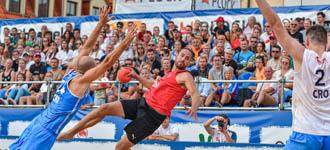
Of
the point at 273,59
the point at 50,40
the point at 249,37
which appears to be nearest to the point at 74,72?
the point at 273,59

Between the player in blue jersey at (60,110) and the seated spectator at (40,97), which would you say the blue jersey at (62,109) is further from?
the seated spectator at (40,97)

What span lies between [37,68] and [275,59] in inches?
259

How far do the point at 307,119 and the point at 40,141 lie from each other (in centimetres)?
359

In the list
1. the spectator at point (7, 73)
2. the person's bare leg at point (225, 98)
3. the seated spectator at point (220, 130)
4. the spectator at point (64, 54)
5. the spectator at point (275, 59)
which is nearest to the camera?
the seated spectator at point (220, 130)

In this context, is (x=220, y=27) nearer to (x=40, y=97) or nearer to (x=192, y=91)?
(x=40, y=97)

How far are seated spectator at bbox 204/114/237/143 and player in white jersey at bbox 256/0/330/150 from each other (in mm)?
4945

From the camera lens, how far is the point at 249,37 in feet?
46.4

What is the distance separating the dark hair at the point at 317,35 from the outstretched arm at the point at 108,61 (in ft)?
7.86

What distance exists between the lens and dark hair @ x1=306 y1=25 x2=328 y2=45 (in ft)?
19.1

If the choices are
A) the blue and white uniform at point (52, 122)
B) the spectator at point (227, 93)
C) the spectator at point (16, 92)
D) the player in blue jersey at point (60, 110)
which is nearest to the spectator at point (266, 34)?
the spectator at point (227, 93)

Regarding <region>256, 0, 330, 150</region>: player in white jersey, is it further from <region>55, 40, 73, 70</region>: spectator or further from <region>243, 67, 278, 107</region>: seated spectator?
<region>55, 40, 73, 70</region>: spectator

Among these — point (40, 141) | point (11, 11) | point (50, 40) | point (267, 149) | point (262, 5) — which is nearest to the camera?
point (262, 5)

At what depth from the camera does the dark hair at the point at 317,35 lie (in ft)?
19.1

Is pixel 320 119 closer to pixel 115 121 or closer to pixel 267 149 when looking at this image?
pixel 267 149
